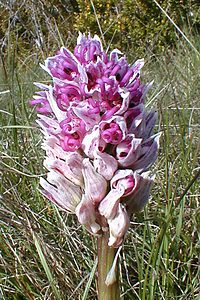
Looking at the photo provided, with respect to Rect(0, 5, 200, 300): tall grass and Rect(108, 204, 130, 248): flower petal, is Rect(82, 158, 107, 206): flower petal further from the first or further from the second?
Rect(0, 5, 200, 300): tall grass

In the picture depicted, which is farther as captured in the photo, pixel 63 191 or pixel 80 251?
pixel 80 251

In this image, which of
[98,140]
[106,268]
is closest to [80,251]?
[106,268]

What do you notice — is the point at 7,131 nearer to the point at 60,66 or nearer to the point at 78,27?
the point at 60,66

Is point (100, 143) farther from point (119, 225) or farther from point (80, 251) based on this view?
point (80, 251)

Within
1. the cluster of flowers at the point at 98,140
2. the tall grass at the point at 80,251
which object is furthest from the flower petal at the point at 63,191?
the tall grass at the point at 80,251

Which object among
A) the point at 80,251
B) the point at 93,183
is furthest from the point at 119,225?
the point at 80,251

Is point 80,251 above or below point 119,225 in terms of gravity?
below

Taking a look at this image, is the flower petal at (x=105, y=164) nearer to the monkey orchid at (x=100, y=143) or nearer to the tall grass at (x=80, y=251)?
the monkey orchid at (x=100, y=143)

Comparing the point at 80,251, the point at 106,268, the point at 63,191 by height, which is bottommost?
the point at 80,251
